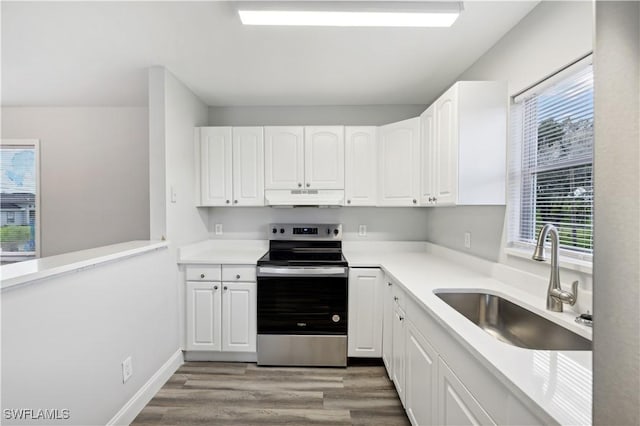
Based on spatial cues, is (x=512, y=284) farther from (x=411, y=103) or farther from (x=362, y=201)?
(x=411, y=103)

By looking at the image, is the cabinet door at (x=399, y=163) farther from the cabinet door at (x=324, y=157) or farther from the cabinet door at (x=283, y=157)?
the cabinet door at (x=283, y=157)

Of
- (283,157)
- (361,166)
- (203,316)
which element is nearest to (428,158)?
(361,166)

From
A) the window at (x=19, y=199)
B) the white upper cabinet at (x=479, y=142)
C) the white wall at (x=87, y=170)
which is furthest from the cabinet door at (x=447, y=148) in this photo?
the window at (x=19, y=199)

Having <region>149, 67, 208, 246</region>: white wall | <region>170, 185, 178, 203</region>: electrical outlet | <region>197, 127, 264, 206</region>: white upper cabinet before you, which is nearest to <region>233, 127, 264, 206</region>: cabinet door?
<region>197, 127, 264, 206</region>: white upper cabinet

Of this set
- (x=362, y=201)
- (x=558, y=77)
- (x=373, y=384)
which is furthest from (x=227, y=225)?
(x=558, y=77)

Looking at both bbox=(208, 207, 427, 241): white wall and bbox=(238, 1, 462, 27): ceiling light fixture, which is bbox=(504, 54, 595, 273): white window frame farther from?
bbox=(208, 207, 427, 241): white wall

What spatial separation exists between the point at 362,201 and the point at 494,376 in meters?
2.02

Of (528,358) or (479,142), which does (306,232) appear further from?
(528,358)

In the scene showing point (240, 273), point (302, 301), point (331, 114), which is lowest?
point (302, 301)

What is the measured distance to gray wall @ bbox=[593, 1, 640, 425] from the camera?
0.31 meters

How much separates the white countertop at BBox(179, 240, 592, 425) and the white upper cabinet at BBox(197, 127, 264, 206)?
56 centimetres

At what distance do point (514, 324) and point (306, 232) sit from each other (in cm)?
195

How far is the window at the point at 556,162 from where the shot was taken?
1.24 m

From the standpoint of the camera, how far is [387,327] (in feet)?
7.22
